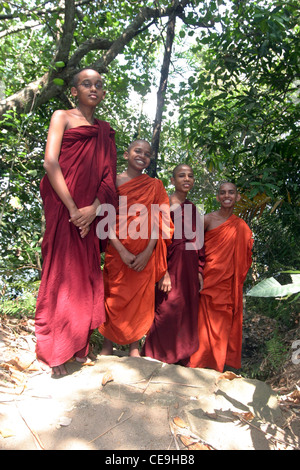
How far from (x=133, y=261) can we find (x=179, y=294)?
703mm

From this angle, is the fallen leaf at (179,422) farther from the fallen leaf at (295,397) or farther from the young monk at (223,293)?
the young monk at (223,293)

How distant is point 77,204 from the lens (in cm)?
266

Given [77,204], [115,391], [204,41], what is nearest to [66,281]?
[77,204]

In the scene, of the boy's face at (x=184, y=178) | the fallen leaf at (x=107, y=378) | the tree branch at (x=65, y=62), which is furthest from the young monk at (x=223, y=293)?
the tree branch at (x=65, y=62)

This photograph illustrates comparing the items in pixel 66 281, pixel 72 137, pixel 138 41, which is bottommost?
pixel 66 281

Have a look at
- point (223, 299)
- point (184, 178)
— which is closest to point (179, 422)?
point (223, 299)

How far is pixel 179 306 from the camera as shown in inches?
137

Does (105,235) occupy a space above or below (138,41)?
below

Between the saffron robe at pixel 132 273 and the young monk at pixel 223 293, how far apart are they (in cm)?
79

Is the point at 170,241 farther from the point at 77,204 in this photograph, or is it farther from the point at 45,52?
the point at 45,52

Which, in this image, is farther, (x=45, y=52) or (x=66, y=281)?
(x=45, y=52)

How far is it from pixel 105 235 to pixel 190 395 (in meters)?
1.35

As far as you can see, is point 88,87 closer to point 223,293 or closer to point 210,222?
point 210,222

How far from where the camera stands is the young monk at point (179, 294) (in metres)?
3.42
